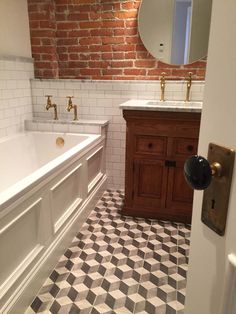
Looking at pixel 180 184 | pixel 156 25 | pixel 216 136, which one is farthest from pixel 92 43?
pixel 216 136

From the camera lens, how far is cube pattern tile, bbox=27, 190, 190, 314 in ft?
4.66

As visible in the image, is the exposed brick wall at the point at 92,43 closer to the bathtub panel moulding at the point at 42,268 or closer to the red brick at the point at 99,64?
the red brick at the point at 99,64

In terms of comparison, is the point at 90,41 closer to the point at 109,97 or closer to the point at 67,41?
the point at 67,41

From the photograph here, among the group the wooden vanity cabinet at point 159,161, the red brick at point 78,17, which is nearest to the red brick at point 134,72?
the red brick at point 78,17

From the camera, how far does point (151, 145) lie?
212cm

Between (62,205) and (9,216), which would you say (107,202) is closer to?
(62,205)

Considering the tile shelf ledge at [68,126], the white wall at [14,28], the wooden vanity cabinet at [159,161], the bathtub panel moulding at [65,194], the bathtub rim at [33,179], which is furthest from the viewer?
the tile shelf ledge at [68,126]

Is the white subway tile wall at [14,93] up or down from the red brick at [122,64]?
down

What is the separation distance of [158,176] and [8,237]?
4.24ft

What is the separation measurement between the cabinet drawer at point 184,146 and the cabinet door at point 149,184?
0.48 feet

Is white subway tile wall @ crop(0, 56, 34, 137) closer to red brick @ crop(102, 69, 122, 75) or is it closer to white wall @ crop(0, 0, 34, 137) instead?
white wall @ crop(0, 0, 34, 137)

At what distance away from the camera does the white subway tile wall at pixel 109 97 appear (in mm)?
2549

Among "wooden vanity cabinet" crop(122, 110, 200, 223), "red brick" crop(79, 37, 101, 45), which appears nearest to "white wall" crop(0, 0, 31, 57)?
"red brick" crop(79, 37, 101, 45)

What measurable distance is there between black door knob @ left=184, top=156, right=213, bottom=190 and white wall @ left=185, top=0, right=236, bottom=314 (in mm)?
43
